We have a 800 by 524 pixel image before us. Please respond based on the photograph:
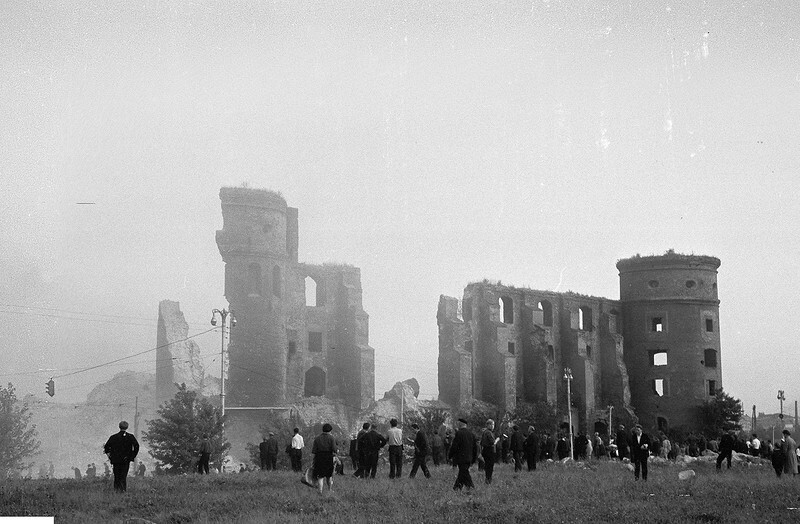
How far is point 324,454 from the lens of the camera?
17.7 metres

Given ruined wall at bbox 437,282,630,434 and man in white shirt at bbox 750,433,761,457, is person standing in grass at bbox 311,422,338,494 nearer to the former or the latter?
man in white shirt at bbox 750,433,761,457

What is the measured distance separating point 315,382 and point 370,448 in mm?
35681

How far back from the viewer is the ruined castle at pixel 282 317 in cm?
5231

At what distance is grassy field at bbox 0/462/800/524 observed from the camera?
49.8 ft

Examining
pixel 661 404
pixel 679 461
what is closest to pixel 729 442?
pixel 679 461

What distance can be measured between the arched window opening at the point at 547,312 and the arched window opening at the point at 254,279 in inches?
742

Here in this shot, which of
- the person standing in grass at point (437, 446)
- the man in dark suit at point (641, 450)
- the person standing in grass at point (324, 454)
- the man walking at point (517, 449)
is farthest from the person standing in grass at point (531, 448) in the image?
the person standing in grass at point (324, 454)

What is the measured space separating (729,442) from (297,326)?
3369 centimetres

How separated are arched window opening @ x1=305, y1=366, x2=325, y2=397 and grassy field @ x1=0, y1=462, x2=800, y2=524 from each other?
34501mm

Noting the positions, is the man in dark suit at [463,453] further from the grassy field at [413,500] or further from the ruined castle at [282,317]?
the ruined castle at [282,317]

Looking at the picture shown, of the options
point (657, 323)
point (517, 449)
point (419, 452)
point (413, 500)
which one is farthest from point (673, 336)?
point (413, 500)

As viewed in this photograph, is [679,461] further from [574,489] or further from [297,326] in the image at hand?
[297,326]

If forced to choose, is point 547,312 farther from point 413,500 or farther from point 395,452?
point 413,500

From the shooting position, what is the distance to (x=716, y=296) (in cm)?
6206
